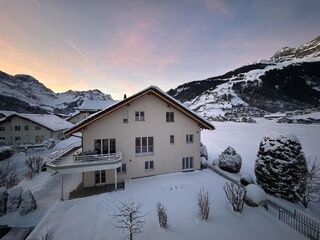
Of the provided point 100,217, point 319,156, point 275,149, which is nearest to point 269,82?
point 319,156

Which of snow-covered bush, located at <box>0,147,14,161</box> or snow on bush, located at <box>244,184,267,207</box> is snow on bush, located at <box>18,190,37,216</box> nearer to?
snow on bush, located at <box>244,184,267,207</box>

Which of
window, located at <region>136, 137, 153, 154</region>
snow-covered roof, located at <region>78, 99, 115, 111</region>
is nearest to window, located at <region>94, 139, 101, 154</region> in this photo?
window, located at <region>136, 137, 153, 154</region>

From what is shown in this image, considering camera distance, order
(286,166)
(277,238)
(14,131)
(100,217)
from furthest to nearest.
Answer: (14,131) < (286,166) < (100,217) < (277,238)

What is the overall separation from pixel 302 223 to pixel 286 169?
4510 mm

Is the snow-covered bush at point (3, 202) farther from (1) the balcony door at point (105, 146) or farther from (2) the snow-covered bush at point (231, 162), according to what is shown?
(2) the snow-covered bush at point (231, 162)

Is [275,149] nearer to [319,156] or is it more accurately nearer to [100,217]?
[319,156]

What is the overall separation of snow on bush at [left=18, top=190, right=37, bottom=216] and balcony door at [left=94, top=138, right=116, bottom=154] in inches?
256

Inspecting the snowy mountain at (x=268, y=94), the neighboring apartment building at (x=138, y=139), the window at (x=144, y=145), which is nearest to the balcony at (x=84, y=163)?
the neighboring apartment building at (x=138, y=139)

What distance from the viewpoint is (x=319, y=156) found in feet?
73.4

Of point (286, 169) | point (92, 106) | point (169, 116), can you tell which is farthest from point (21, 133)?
point (286, 169)

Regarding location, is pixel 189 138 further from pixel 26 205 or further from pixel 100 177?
pixel 26 205

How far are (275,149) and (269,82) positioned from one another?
18944 centimetres

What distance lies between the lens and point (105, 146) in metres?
18.0

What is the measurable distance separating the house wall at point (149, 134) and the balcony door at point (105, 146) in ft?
1.14
